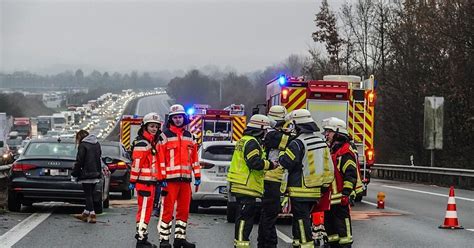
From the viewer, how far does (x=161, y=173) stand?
10383 mm

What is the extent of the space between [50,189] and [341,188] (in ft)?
21.4

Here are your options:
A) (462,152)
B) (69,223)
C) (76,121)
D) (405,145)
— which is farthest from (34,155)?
(76,121)

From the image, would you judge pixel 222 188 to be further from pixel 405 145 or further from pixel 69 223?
pixel 405 145

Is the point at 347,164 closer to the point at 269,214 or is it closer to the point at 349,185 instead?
the point at 349,185

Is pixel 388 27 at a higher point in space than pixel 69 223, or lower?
higher

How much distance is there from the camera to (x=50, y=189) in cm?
1460

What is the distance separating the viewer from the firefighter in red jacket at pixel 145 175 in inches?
409

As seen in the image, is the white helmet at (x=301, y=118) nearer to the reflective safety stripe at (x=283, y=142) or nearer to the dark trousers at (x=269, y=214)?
the reflective safety stripe at (x=283, y=142)

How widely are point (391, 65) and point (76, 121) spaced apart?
121 m

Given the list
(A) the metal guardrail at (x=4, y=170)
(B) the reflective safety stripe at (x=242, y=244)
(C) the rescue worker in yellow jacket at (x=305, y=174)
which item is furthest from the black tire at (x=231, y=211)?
(A) the metal guardrail at (x=4, y=170)

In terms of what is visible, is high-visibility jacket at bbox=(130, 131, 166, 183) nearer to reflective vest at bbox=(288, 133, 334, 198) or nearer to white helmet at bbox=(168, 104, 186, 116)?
white helmet at bbox=(168, 104, 186, 116)

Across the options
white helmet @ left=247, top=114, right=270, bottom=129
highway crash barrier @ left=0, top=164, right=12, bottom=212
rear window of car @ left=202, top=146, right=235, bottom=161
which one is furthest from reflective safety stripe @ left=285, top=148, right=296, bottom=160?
highway crash barrier @ left=0, top=164, right=12, bottom=212

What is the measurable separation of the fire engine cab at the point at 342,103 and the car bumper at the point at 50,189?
6104 mm

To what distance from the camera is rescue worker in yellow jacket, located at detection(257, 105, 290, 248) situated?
32.9 ft
